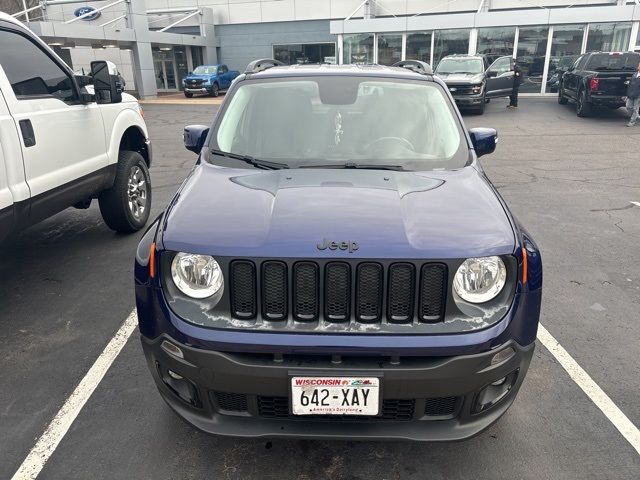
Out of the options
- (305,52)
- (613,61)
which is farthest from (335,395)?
(305,52)

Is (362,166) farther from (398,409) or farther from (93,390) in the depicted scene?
(93,390)

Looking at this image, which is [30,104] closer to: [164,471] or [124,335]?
[124,335]

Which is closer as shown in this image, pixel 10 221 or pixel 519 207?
pixel 10 221

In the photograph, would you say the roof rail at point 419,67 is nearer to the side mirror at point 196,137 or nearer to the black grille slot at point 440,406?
the side mirror at point 196,137

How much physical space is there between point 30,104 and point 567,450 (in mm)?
4216

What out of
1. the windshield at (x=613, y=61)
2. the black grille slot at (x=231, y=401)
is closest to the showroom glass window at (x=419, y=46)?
the windshield at (x=613, y=61)

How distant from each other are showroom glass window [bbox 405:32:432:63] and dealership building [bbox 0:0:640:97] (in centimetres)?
5

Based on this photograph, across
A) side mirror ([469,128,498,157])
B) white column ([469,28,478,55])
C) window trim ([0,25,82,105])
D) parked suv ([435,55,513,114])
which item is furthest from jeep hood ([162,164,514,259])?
white column ([469,28,478,55])

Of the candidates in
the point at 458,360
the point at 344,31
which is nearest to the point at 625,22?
the point at 344,31

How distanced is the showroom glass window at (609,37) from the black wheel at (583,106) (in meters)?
8.92

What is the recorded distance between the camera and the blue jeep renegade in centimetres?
207

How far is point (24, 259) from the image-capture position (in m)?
5.13

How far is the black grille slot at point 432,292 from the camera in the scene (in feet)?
7.00

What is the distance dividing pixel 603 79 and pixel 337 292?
15.6 meters
